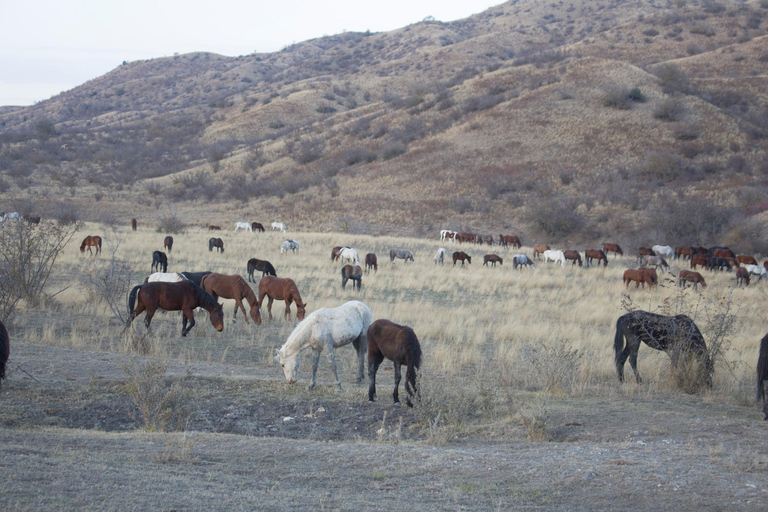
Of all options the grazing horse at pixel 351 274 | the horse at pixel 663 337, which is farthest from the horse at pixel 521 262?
the horse at pixel 663 337

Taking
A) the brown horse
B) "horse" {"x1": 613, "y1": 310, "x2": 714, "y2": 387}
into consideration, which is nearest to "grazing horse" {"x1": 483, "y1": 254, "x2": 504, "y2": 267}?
the brown horse

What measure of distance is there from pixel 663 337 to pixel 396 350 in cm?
485

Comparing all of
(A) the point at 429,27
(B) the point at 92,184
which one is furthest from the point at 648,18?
(B) the point at 92,184

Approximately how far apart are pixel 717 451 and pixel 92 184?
2683 inches

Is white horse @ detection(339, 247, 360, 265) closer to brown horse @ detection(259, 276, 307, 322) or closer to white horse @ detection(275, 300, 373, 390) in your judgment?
brown horse @ detection(259, 276, 307, 322)

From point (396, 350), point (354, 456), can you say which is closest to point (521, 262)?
point (396, 350)

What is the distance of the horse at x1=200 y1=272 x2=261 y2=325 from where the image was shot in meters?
14.5

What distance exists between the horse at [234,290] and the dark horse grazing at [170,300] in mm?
1367

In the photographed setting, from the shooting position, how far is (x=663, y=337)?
33.2 feet

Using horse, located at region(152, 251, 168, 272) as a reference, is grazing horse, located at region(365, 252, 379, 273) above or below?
above

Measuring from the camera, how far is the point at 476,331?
15.0 metres

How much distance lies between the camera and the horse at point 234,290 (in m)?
14.5

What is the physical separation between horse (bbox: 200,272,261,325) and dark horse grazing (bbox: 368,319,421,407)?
20.4 feet

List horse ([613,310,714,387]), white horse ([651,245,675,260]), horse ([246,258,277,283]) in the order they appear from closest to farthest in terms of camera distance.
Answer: horse ([613,310,714,387]) < horse ([246,258,277,283]) < white horse ([651,245,675,260])
